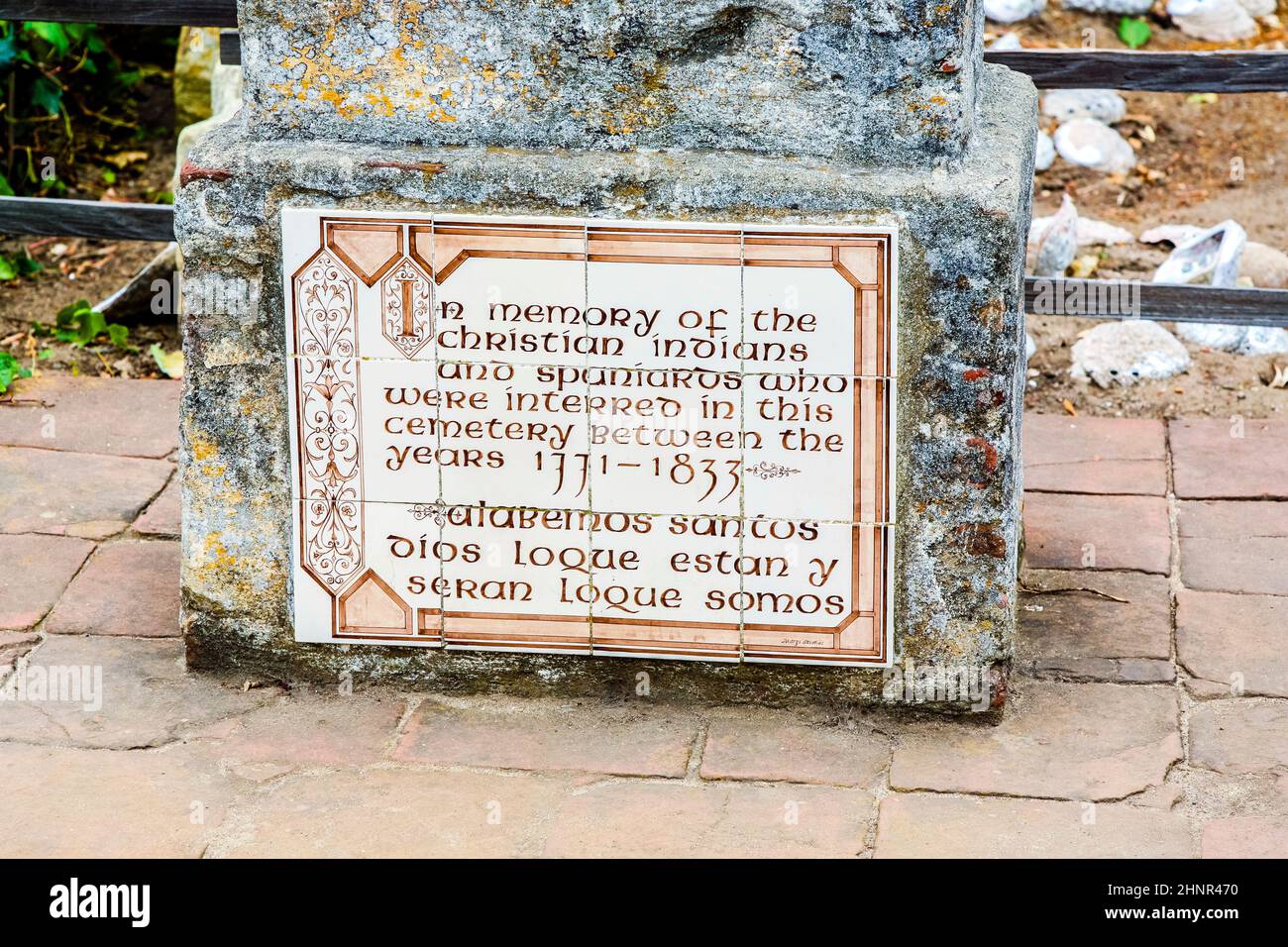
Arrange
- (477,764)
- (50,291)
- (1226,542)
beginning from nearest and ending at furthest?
(477,764) < (1226,542) < (50,291)

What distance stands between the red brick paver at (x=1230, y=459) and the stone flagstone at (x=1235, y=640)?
0.56m

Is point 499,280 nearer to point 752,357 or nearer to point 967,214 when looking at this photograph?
point 752,357

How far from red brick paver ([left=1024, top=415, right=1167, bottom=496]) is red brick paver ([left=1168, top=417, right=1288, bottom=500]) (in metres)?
0.05

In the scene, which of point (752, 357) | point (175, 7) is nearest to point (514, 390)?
point (752, 357)

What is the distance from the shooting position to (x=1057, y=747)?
3066mm

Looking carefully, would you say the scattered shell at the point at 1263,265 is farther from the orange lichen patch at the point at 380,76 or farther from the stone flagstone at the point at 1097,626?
the orange lichen patch at the point at 380,76

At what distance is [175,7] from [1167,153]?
12.3 ft

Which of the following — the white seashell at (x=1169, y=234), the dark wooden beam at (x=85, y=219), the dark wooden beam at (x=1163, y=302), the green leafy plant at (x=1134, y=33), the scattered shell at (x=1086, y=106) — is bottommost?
the dark wooden beam at (x=1163, y=302)

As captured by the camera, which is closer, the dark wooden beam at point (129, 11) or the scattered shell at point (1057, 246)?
the dark wooden beam at point (129, 11)

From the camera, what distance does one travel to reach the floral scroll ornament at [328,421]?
3.04 m

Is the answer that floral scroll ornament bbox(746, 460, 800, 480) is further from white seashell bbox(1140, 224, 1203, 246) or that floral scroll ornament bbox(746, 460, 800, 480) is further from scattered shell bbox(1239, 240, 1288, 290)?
white seashell bbox(1140, 224, 1203, 246)

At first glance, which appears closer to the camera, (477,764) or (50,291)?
(477,764)

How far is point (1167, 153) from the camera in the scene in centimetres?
628

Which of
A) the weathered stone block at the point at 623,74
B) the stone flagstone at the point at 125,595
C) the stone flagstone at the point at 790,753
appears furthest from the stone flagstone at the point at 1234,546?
the stone flagstone at the point at 125,595
